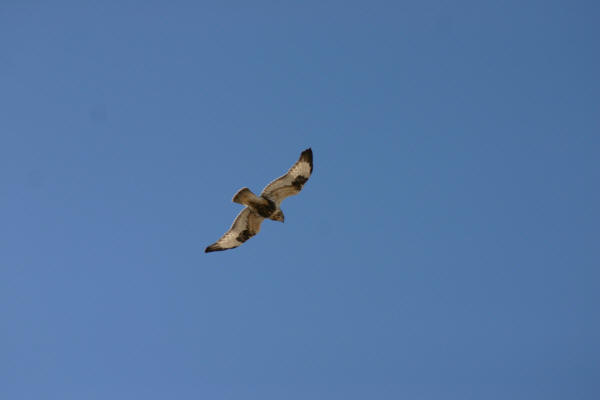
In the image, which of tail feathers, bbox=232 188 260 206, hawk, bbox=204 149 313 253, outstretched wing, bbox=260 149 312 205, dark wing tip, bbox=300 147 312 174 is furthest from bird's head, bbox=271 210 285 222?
dark wing tip, bbox=300 147 312 174

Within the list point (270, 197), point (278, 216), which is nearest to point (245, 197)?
point (270, 197)

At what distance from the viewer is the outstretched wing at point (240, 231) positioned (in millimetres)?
17109

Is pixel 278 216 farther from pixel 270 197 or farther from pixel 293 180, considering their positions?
pixel 293 180

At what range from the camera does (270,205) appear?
1642 cm

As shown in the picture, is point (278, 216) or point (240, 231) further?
point (240, 231)

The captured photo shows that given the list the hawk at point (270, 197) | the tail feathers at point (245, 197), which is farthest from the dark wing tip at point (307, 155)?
the tail feathers at point (245, 197)

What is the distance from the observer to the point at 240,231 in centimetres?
1762

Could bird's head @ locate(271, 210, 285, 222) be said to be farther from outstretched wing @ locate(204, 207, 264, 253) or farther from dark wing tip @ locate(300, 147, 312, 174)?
dark wing tip @ locate(300, 147, 312, 174)

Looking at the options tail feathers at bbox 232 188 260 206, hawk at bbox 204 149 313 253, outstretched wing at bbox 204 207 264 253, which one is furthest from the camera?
outstretched wing at bbox 204 207 264 253

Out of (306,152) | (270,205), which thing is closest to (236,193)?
(270,205)

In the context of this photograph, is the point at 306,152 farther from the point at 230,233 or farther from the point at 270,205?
the point at 230,233

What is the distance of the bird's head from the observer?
1661 cm

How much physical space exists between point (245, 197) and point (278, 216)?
1.28 meters

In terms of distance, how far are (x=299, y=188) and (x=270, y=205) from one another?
907 millimetres
